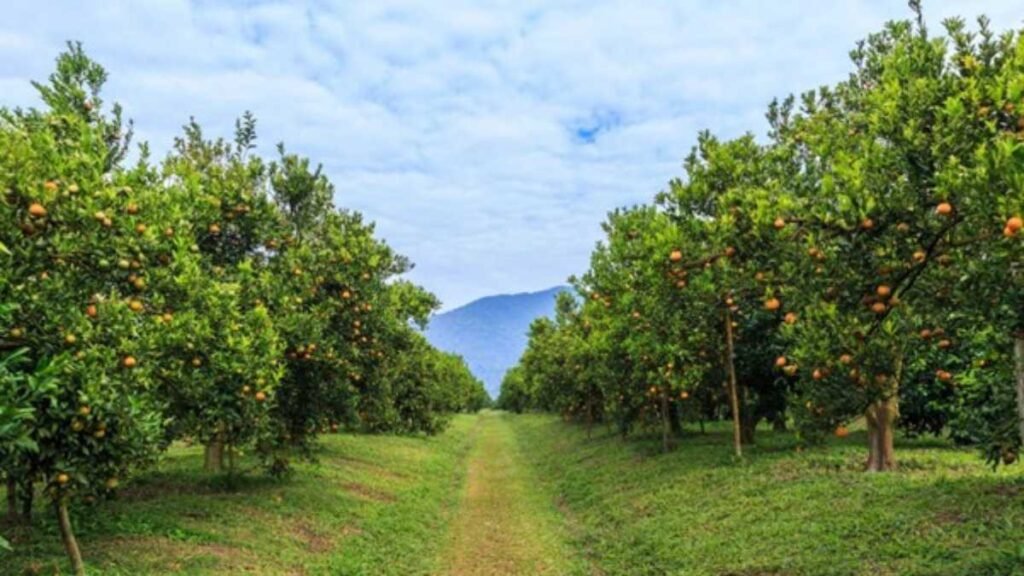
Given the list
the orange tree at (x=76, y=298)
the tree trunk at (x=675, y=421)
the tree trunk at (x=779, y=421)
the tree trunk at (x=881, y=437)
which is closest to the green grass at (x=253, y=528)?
the orange tree at (x=76, y=298)

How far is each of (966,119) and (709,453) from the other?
65.4 ft

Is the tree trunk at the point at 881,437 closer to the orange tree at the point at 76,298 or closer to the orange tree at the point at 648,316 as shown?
the orange tree at the point at 648,316

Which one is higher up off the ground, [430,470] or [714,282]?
[714,282]

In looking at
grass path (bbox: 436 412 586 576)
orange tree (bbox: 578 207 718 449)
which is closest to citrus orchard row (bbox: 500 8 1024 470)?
orange tree (bbox: 578 207 718 449)

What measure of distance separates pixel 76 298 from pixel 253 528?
28.3 ft

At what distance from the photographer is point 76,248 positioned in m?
8.62

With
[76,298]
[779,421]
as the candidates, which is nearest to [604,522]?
[76,298]

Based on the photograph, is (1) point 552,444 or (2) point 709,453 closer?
(2) point 709,453

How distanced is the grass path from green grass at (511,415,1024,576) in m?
0.70

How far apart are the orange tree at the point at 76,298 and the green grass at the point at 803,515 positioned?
31.5 ft

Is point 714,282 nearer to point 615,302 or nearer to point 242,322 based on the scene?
point 242,322

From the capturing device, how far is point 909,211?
7.85m

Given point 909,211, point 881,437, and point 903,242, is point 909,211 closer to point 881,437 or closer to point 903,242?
point 903,242

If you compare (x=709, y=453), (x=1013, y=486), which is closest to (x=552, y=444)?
(x=709, y=453)
